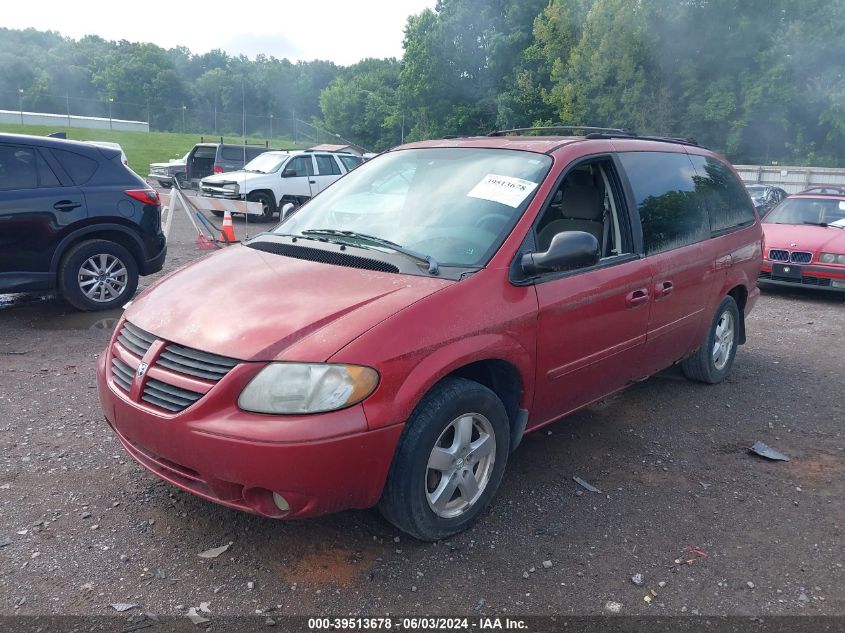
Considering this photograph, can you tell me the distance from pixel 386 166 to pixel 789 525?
2.98 meters

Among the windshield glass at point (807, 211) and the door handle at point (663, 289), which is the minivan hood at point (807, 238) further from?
the door handle at point (663, 289)

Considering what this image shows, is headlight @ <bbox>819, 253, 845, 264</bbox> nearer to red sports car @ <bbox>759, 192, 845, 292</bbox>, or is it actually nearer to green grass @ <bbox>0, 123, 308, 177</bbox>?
red sports car @ <bbox>759, 192, 845, 292</bbox>

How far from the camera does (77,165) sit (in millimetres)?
6949

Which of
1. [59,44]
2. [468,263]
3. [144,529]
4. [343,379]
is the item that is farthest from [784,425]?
[59,44]

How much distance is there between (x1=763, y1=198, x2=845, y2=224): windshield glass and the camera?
10273 mm

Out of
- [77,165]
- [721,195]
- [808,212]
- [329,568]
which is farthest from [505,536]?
[808,212]

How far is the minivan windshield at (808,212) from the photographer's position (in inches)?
404

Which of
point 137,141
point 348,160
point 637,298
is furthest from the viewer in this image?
point 137,141

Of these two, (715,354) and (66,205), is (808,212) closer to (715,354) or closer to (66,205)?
(715,354)

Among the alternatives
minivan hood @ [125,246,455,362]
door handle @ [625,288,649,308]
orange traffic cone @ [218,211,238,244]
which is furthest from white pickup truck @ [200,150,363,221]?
minivan hood @ [125,246,455,362]

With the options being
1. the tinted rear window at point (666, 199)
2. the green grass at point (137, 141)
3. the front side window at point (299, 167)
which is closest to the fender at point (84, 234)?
the tinted rear window at point (666, 199)

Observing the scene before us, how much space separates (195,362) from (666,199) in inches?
126

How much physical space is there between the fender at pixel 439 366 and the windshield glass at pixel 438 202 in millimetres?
420

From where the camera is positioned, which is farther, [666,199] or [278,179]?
[278,179]
